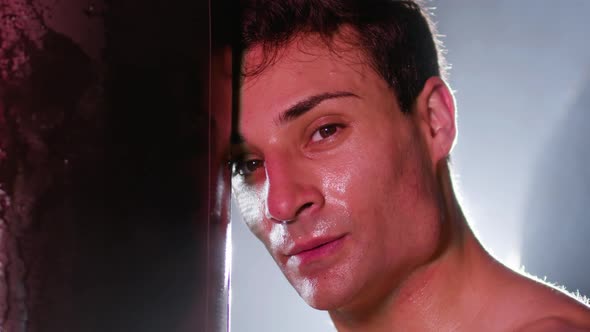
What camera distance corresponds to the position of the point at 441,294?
3.67ft

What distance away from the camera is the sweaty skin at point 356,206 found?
3.22ft

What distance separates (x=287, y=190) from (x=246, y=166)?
0.16 metres

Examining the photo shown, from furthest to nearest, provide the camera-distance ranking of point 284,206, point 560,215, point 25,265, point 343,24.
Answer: point 560,215, point 343,24, point 284,206, point 25,265

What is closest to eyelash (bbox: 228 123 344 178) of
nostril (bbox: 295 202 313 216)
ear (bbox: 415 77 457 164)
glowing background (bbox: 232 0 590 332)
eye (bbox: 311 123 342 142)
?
eye (bbox: 311 123 342 142)

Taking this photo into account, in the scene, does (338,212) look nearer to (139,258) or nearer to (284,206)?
(284,206)

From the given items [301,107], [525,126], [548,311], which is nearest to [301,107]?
[301,107]

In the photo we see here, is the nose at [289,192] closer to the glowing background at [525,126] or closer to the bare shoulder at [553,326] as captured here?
the bare shoulder at [553,326]

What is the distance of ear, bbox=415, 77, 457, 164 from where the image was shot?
1178 millimetres

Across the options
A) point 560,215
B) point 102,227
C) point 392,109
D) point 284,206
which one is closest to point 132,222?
point 102,227

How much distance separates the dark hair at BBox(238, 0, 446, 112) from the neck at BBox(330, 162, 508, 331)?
8.6 inches

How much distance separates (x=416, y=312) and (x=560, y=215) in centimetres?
142

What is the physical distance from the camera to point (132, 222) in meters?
0.43

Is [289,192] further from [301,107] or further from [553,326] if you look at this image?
[553,326]

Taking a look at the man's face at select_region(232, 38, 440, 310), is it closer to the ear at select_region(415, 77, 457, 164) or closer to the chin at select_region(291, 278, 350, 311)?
the chin at select_region(291, 278, 350, 311)
